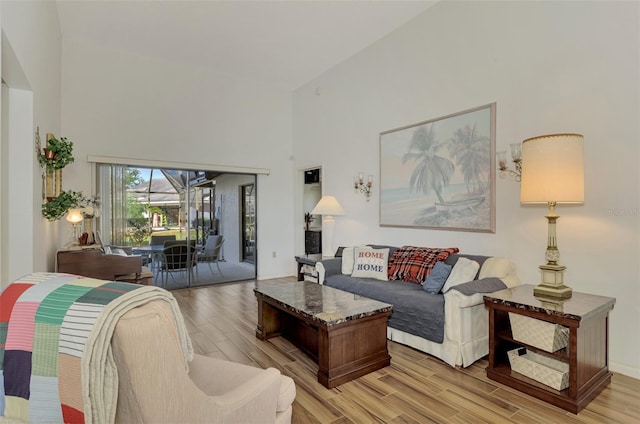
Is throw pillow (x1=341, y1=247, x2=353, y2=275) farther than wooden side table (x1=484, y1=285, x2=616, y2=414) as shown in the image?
Yes

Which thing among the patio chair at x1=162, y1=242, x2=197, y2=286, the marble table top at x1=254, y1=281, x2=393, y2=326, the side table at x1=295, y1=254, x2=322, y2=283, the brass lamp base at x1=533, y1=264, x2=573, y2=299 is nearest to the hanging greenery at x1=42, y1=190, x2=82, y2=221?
the marble table top at x1=254, y1=281, x2=393, y2=326

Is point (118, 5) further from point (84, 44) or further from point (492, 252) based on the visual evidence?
point (492, 252)

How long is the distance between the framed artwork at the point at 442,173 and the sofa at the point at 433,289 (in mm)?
430

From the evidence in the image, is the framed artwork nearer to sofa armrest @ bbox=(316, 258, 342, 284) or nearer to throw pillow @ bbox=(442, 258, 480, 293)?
throw pillow @ bbox=(442, 258, 480, 293)

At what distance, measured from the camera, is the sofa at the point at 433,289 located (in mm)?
2686

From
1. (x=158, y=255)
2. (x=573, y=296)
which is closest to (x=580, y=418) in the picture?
(x=573, y=296)

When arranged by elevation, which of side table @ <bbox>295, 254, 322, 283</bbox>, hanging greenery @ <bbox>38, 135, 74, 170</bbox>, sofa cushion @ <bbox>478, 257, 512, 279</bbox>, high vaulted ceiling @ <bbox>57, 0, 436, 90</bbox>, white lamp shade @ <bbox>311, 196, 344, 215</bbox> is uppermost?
high vaulted ceiling @ <bbox>57, 0, 436, 90</bbox>

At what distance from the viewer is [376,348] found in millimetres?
2676

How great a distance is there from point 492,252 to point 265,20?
12.6ft

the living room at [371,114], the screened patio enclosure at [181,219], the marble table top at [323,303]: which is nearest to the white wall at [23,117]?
the living room at [371,114]

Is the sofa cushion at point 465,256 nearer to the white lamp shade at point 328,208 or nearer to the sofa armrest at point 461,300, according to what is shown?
the sofa armrest at point 461,300

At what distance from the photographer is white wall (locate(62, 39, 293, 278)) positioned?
4734 millimetres

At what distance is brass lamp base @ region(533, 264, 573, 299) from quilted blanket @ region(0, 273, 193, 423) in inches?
103

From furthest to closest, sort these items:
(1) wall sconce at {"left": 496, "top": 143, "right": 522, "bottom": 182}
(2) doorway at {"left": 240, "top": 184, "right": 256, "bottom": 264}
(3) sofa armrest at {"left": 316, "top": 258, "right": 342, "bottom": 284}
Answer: (2) doorway at {"left": 240, "top": 184, "right": 256, "bottom": 264}
(3) sofa armrest at {"left": 316, "top": 258, "right": 342, "bottom": 284}
(1) wall sconce at {"left": 496, "top": 143, "right": 522, "bottom": 182}
